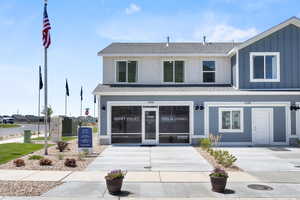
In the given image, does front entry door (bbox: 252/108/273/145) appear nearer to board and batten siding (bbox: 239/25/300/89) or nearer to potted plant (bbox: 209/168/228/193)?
board and batten siding (bbox: 239/25/300/89)

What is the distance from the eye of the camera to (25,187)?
9.19 metres

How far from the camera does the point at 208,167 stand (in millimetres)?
12703

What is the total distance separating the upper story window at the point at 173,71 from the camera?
74.5 ft

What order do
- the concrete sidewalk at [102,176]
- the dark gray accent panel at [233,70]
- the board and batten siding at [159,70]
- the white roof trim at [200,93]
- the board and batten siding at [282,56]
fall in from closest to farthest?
the concrete sidewalk at [102,176], the white roof trim at [200,93], the board and batten siding at [282,56], the dark gray accent panel at [233,70], the board and batten siding at [159,70]

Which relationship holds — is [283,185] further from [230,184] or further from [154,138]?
[154,138]

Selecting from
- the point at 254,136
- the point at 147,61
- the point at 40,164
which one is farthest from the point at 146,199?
the point at 147,61

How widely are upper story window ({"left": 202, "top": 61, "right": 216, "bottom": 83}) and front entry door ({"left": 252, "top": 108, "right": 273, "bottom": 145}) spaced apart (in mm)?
4137

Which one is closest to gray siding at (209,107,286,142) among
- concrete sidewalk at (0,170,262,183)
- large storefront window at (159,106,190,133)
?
large storefront window at (159,106,190,133)

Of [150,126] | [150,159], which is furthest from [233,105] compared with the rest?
[150,159]

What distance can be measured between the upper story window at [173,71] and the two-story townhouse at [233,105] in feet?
3.83

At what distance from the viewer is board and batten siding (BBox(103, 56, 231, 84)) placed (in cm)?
2267

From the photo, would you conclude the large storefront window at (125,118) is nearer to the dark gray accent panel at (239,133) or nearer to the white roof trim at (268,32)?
the dark gray accent panel at (239,133)

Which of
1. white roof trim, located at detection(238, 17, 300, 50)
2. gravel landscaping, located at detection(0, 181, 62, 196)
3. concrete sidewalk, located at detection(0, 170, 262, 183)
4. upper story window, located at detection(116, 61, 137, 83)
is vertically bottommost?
gravel landscaping, located at detection(0, 181, 62, 196)

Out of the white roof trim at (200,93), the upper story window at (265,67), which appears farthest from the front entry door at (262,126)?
the upper story window at (265,67)
